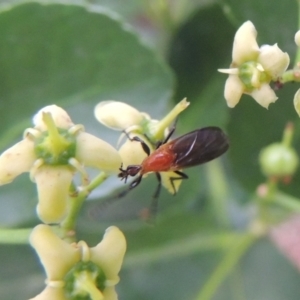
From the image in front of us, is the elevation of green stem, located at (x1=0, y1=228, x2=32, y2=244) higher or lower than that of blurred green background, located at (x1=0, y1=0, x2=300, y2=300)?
lower

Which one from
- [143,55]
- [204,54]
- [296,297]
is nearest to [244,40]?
[143,55]

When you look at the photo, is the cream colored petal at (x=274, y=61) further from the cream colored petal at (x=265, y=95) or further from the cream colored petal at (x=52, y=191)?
the cream colored petal at (x=52, y=191)

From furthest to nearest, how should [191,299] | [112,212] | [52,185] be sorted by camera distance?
[112,212] → [191,299] → [52,185]

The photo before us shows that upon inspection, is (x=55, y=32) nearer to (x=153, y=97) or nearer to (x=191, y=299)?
(x=153, y=97)

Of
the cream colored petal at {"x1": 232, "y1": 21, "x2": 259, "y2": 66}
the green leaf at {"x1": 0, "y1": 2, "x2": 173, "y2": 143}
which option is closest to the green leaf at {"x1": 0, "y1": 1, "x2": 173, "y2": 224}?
the green leaf at {"x1": 0, "y1": 2, "x2": 173, "y2": 143}

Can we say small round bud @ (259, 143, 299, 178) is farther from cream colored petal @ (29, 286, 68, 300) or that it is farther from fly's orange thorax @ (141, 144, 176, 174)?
cream colored petal @ (29, 286, 68, 300)

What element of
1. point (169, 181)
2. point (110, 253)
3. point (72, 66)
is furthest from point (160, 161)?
point (72, 66)
